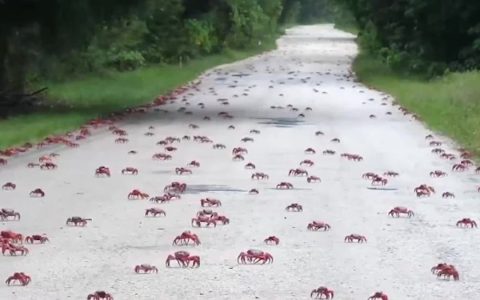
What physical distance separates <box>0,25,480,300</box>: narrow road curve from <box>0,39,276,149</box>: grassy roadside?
2.98 ft

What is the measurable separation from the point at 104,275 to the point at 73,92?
21.4m

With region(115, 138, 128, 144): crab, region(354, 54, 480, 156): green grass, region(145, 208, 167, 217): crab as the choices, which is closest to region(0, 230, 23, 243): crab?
region(145, 208, 167, 217): crab

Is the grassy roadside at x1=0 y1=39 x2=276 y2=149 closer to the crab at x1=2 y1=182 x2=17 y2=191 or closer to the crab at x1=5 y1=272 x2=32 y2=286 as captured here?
the crab at x1=2 y1=182 x2=17 y2=191

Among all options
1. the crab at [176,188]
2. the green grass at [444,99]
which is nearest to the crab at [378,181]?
the crab at [176,188]

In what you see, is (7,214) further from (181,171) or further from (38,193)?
(181,171)

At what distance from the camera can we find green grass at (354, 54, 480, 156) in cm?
1995

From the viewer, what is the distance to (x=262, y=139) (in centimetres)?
1903

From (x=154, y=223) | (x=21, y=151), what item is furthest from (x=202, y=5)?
(x=154, y=223)

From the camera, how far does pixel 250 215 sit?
11258 millimetres

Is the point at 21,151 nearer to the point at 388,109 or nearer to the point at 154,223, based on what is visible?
the point at 154,223

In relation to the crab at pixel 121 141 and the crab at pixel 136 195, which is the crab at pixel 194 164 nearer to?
the crab at pixel 136 195

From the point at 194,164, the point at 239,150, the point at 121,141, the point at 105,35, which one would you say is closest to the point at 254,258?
the point at 194,164

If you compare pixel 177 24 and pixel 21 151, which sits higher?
pixel 21 151

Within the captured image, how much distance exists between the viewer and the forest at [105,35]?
73.2 ft
